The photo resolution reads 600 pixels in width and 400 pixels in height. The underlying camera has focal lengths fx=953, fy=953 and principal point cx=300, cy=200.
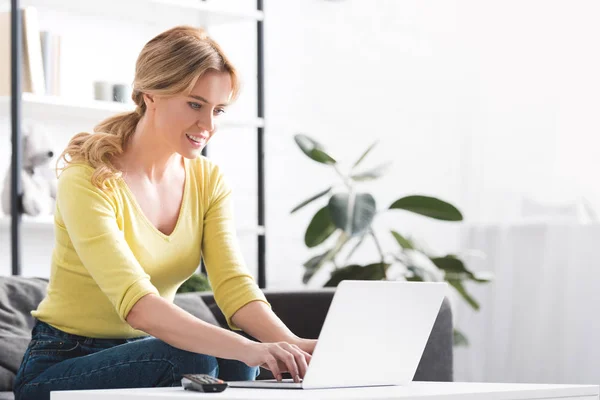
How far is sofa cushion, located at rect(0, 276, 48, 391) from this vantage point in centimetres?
209

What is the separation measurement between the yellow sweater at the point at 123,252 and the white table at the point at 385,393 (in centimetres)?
35

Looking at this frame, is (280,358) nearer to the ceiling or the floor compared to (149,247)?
nearer to the floor

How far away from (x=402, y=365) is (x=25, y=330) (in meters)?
1.15

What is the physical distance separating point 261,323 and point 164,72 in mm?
497

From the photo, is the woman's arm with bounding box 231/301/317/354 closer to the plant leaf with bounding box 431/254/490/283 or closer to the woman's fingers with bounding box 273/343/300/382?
the woman's fingers with bounding box 273/343/300/382

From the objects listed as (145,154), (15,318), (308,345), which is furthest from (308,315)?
(308,345)

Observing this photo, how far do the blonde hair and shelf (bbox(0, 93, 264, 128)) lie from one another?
4.31 ft

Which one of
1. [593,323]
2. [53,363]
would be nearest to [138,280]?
[53,363]

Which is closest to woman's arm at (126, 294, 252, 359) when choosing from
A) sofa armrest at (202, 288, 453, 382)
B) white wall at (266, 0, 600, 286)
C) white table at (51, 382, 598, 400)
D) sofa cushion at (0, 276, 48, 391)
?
white table at (51, 382, 598, 400)

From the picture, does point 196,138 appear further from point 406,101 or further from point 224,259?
point 406,101

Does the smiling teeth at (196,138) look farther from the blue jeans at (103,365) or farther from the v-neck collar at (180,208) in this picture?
the blue jeans at (103,365)

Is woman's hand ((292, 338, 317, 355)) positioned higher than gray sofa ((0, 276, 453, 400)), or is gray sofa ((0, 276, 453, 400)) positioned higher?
woman's hand ((292, 338, 317, 355))

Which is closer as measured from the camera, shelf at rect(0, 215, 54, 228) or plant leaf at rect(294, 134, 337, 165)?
shelf at rect(0, 215, 54, 228)

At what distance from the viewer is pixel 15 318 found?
7.23 ft
